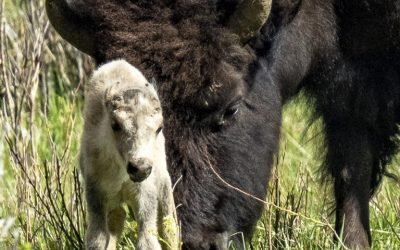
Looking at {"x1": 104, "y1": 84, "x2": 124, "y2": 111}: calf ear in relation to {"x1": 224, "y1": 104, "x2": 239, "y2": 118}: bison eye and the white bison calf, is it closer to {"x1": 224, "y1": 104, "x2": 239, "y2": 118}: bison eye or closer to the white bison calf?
the white bison calf

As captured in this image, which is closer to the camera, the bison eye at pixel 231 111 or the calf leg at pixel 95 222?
the calf leg at pixel 95 222

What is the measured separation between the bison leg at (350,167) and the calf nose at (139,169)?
3502mm

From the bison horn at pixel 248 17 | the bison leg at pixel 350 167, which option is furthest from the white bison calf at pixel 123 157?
the bison leg at pixel 350 167

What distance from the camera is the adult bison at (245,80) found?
5.72 m

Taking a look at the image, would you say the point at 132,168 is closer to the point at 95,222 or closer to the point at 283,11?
the point at 95,222

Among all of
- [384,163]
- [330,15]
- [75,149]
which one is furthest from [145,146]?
[75,149]

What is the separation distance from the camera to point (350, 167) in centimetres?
724

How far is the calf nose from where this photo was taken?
3.81 m

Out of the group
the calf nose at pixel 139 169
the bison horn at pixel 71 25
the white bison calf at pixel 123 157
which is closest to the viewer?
the calf nose at pixel 139 169

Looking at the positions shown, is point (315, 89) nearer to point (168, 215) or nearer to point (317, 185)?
point (317, 185)

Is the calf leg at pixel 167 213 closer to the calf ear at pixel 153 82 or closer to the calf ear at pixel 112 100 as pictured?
the calf ear at pixel 112 100

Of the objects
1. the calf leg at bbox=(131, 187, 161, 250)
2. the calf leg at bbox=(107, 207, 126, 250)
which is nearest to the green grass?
the calf leg at bbox=(107, 207, 126, 250)

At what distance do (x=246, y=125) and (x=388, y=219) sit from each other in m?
1.48

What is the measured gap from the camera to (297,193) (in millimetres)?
7711
